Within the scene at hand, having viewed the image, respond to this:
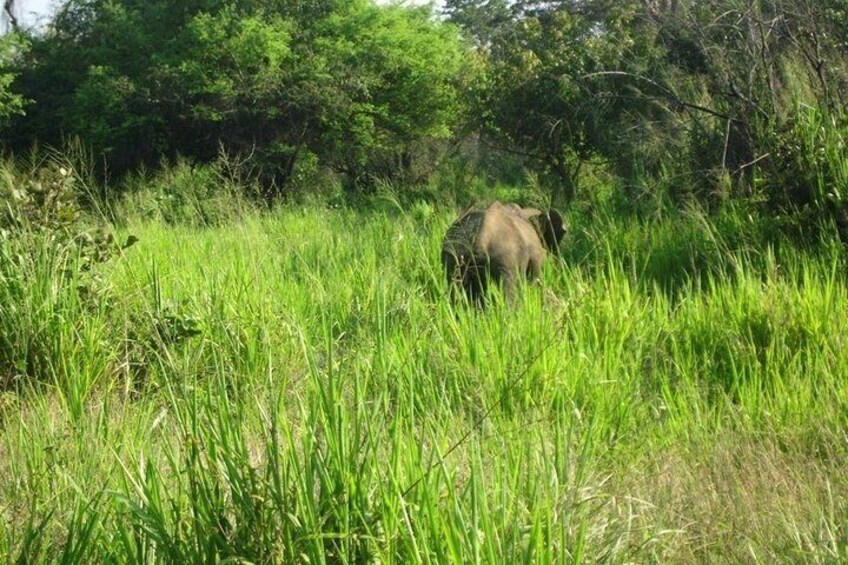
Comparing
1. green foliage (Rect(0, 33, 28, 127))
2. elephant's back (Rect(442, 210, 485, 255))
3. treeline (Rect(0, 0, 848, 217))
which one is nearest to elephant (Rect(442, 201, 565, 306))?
elephant's back (Rect(442, 210, 485, 255))

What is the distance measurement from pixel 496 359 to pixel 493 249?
2.01 meters

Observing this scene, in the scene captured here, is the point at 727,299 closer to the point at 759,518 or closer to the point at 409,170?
the point at 759,518

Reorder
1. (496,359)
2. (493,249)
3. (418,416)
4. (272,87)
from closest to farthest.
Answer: (418,416)
(496,359)
(493,249)
(272,87)

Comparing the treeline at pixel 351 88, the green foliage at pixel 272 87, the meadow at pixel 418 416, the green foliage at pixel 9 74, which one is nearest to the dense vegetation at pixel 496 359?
the meadow at pixel 418 416

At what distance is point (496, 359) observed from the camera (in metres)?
4.33

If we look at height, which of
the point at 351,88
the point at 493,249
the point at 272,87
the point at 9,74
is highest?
the point at 9,74

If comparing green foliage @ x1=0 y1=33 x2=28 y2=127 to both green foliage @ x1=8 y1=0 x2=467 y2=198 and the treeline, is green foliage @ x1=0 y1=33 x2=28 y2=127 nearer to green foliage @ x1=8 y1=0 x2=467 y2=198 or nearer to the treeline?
the treeline

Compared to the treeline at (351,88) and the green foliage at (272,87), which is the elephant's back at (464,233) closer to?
the treeline at (351,88)

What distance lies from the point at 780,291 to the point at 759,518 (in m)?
2.39

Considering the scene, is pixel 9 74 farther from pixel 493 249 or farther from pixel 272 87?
pixel 493 249

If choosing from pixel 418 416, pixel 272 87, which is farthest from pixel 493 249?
pixel 272 87

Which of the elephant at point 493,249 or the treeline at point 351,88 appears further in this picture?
the treeline at point 351,88

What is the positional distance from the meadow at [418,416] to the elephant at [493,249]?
0.22 meters

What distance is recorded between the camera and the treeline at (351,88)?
12031 mm
